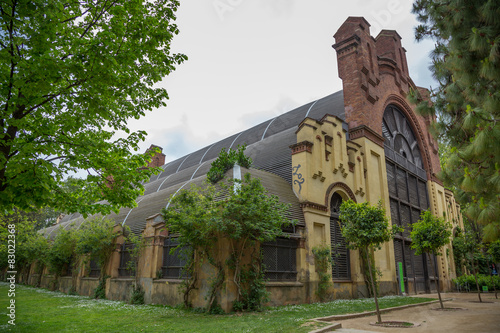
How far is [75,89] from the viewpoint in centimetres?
726

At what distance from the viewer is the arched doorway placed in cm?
2220

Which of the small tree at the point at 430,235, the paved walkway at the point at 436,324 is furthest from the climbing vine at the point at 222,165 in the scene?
the small tree at the point at 430,235

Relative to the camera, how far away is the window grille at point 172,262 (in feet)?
46.5

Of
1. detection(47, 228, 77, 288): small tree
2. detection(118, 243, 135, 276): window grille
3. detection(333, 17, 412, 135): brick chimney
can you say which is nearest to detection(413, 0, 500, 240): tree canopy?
detection(333, 17, 412, 135): brick chimney

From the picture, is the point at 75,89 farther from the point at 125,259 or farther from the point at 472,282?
the point at 472,282

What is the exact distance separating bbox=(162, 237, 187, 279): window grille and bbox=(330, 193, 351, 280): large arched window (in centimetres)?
739

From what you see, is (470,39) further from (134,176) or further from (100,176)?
(100,176)

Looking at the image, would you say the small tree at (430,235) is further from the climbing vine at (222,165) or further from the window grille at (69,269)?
the window grille at (69,269)

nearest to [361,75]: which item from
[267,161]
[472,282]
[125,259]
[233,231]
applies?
[267,161]

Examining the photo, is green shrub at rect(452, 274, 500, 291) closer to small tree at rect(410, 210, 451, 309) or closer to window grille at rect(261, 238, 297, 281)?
small tree at rect(410, 210, 451, 309)

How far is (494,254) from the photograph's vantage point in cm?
2027

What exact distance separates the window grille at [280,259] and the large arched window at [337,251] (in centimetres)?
293

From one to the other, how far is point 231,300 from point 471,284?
23560 mm

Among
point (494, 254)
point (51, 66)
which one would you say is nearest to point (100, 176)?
point (51, 66)
